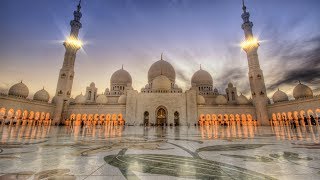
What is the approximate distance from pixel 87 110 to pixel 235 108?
24329mm

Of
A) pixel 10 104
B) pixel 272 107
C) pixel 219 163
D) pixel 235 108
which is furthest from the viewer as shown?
pixel 235 108

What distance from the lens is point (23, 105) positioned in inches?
868

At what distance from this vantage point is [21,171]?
66.0 inches

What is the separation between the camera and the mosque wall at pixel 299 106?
802 inches

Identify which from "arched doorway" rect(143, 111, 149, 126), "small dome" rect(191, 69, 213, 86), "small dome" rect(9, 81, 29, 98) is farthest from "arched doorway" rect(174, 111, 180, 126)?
"small dome" rect(9, 81, 29, 98)

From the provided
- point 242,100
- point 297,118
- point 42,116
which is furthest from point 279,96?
point 42,116

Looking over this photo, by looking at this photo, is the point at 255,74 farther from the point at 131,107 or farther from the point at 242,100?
the point at 131,107

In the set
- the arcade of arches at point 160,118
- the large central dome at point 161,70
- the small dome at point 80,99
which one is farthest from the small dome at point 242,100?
the small dome at point 80,99

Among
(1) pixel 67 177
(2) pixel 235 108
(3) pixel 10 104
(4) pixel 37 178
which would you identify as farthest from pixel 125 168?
(2) pixel 235 108

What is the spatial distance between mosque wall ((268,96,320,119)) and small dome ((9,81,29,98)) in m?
36.8

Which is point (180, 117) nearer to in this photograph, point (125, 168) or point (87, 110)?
point (87, 110)

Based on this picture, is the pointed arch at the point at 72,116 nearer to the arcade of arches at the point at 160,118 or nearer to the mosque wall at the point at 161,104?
the arcade of arches at the point at 160,118

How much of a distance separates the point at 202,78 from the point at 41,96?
2983 cm

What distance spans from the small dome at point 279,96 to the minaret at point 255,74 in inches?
86.8
